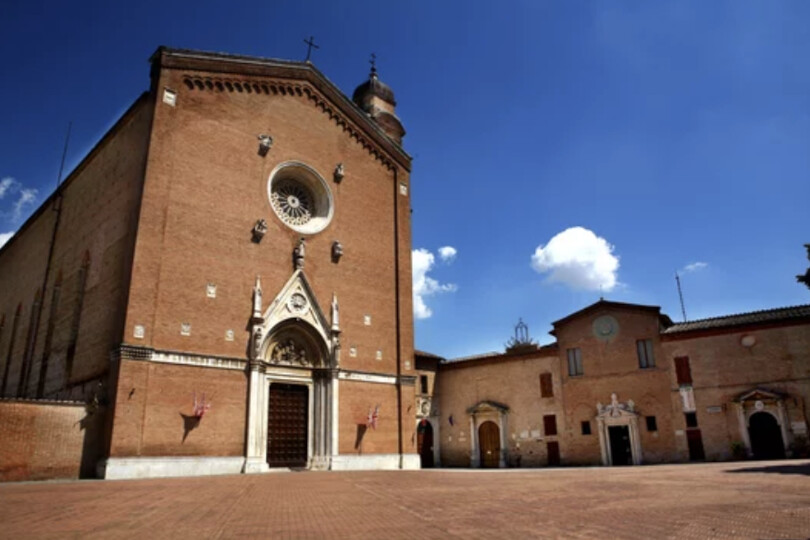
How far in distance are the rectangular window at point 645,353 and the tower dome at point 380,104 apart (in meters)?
18.4

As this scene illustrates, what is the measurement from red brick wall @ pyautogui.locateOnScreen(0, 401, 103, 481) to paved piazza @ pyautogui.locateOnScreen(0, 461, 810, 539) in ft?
14.1

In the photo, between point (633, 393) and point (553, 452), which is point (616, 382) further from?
point (553, 452)

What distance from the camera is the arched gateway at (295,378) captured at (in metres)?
23.0

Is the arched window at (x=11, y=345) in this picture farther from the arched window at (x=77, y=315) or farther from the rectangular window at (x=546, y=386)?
the rectangular window at (x=546, y=386)

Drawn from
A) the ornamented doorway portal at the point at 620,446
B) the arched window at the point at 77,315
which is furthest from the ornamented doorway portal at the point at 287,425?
the ornamented doorway portal at the point at 620,446

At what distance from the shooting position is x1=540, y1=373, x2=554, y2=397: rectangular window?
3409cm

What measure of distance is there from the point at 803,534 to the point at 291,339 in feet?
68.2

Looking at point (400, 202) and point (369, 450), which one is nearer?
point (369, 450)

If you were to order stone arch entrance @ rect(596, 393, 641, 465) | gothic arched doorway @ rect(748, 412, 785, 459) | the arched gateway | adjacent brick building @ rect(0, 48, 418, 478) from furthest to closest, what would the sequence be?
stone arch entrance @ rect(596, 393, 641, 465) → gothic arched doorway @ rect(748, 412, 785, 459) → the arched gateway → adjacent brick building @ rect(0, 48, 418, 478)

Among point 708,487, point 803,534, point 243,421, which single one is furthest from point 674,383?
point 803,534

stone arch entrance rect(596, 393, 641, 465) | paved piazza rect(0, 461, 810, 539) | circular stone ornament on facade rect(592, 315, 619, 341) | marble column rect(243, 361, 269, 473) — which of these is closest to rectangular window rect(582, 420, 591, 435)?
stone arch entrance rect(596, 393, 641, 465)

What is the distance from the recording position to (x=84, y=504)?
1052cm

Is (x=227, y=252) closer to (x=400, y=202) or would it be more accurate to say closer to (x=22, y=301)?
(x=400, y=202)

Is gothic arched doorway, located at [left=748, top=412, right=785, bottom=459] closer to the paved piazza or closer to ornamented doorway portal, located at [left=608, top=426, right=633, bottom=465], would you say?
ornamented doorway portal, located at [left=608, top=426, right=633, bottom=465]
